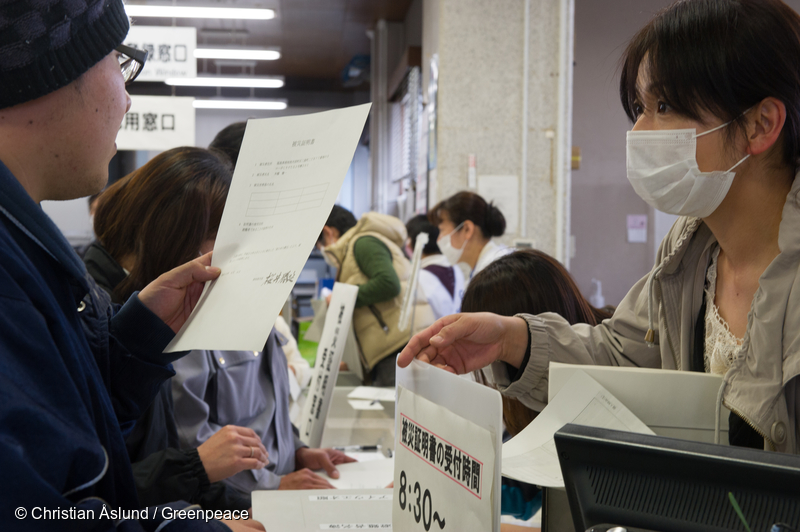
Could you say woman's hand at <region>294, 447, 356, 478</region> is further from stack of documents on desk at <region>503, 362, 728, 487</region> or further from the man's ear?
the man's ear

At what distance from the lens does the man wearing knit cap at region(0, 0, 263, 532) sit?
56 cm

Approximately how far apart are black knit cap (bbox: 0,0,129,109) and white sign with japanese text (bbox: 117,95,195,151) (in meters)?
3.93

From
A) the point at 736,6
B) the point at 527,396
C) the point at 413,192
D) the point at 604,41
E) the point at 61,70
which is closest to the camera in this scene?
the point at 61,70

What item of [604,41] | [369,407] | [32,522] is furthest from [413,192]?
[32,522]

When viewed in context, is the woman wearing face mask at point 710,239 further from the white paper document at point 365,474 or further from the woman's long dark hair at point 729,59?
the white paper document at point 365,474

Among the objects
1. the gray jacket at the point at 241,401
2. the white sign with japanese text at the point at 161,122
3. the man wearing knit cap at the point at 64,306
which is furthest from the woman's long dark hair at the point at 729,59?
the white sign with japanese text at the point at 161,122

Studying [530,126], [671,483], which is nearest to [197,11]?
[530,126]

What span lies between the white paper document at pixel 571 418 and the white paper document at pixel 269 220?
0.42 m

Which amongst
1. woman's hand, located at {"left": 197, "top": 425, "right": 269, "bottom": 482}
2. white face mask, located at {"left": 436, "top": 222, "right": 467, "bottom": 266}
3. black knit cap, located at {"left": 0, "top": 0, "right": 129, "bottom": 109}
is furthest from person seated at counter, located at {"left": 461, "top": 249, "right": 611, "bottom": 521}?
white face mask, located at {"left": 436, "top": 222, "right": 467, "bottom": 266}

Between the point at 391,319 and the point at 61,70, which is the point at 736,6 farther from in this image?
the point at 391,319

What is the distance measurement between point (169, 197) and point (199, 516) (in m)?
0.88

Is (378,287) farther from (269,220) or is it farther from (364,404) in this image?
(269,220)

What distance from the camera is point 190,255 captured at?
1437 mm

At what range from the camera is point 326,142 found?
81 cm
